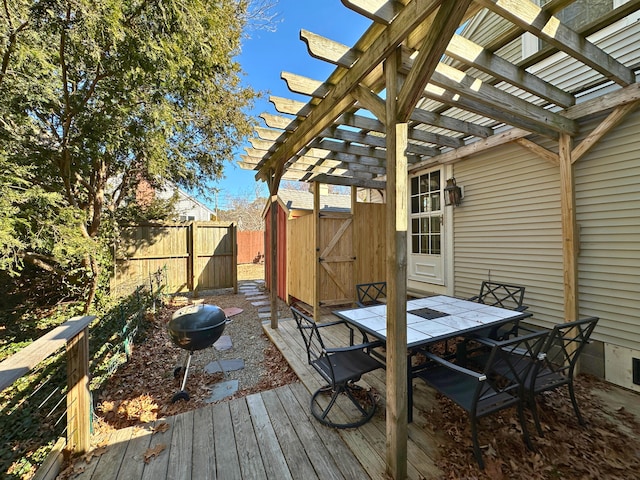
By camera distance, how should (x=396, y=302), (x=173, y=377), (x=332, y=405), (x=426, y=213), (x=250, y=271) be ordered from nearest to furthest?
(x=396, y=302) < (x=332, y=405) < (x=173, y=377) < (x=426, y=213) < (x=250, y=271)

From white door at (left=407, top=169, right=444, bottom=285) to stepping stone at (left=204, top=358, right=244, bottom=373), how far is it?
12.5 ft

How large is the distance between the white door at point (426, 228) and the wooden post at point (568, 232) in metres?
1.94

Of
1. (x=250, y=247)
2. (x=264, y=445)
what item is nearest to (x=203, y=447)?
(x=264, y=445)

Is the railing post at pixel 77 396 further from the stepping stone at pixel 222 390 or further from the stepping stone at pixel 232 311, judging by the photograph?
the stepping stone at pixel 232 311

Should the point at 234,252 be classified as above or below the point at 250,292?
above

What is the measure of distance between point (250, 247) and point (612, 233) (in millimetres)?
13543

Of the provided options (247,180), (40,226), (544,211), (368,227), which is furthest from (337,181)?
(247,180)

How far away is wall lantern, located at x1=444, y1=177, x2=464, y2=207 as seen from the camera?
15.2 ft

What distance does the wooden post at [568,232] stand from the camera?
314 cm

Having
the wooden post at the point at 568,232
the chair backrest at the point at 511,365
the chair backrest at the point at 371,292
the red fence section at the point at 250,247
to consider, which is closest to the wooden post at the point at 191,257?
the chair backrest at the point at 371,292

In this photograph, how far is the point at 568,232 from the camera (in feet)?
10.4

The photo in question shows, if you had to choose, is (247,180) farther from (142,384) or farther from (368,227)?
(142,384)

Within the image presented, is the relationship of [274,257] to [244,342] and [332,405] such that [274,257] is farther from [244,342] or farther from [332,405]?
[332,405]

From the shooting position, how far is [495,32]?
4.54 m
